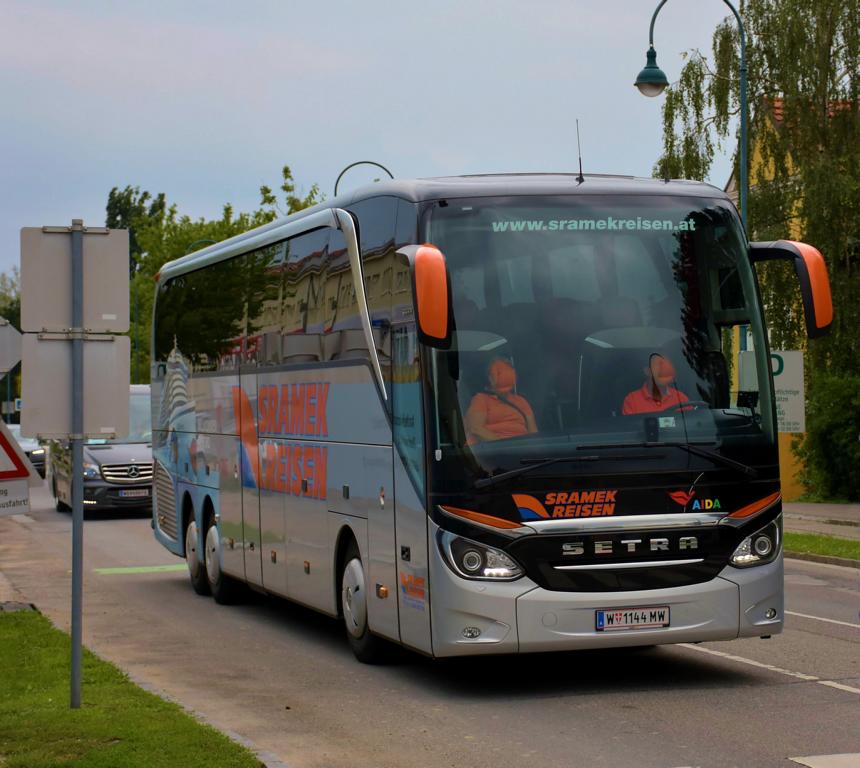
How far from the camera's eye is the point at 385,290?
1148cm

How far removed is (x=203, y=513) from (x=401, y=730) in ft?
27.7

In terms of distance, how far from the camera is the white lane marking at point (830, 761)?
26.8 feet

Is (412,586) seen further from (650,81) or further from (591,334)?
(650,81)

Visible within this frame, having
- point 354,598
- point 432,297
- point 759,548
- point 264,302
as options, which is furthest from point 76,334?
point 264,302

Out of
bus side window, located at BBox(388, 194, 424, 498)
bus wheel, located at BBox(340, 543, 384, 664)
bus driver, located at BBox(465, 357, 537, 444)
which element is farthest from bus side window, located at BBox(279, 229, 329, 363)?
bus driver, located at BBox(465, 357, 537, 444)

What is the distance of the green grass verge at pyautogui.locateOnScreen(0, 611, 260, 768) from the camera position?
26.5ft

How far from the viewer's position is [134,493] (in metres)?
31.3

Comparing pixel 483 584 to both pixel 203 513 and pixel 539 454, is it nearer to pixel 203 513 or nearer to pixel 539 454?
pixel 539 454

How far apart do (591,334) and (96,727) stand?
398 centimetres

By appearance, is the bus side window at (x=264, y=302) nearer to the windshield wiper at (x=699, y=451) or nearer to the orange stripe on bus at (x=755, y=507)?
the windshield wiper at (x=699, y=451)

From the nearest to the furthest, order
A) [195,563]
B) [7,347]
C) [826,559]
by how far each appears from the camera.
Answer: [7,347] < [195,563] < [826,559]

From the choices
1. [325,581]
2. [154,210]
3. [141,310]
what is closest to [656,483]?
[325,581]

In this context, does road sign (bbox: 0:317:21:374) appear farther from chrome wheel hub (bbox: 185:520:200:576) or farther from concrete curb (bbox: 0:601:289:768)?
chrome wheel hub (bbox: 185:520:200:576)

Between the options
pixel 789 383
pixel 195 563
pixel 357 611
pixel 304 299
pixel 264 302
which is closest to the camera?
pixel 357 611
